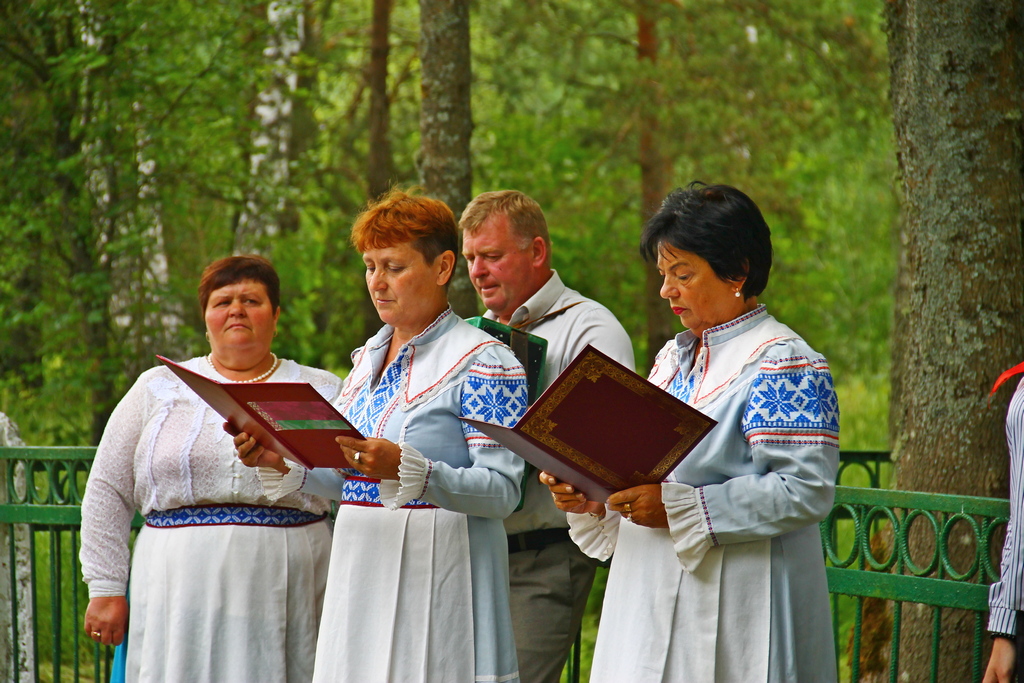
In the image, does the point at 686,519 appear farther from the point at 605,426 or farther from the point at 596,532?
the point at 596,532

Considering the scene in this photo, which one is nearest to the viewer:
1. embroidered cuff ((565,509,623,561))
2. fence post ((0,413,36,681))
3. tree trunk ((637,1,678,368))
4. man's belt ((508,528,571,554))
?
embroidered cuff ((565,509,623,561))

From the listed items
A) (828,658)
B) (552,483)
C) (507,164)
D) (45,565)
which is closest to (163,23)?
(45,565)

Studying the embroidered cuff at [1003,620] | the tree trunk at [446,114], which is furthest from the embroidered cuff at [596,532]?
the tree trunk at [446,114]

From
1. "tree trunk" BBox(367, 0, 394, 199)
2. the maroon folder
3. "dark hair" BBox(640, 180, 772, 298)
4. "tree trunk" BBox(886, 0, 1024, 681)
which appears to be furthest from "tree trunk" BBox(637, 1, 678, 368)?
the maroon folder

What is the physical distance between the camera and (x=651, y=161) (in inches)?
492

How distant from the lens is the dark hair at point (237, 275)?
12.6ft

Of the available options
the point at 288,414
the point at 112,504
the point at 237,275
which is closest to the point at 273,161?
the point at 237,275

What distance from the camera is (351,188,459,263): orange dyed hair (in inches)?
121

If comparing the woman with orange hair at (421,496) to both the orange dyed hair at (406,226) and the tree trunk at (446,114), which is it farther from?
the tree trunk at (446,114)

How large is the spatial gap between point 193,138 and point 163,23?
922 millimetres

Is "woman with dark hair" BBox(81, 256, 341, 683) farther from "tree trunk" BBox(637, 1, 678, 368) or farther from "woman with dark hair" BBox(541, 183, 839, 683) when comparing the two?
"tree trunk" BBox(637, 1, 678, 368)

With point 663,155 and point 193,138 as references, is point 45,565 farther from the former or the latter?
point 663,155

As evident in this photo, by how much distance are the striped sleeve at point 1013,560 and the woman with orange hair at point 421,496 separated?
4.22 feet

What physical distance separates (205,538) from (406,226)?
1.32 metres
